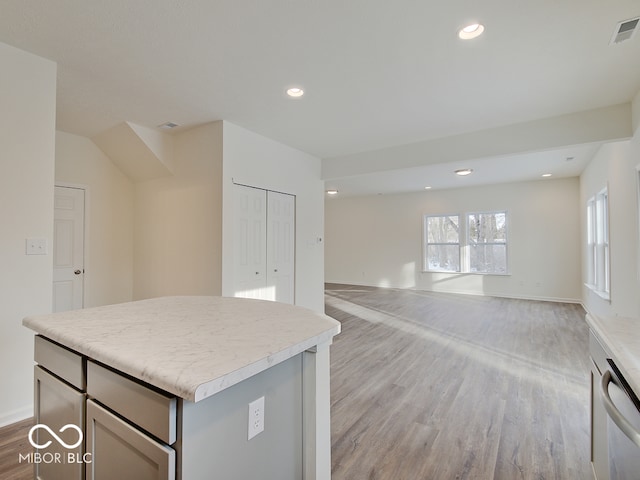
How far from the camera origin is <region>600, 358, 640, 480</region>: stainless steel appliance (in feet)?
2.95

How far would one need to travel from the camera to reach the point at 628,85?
9.18 feet

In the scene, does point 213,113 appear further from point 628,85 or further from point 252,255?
point 628,85

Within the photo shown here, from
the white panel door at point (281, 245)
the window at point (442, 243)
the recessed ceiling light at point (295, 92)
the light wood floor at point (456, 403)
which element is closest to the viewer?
the light wood floor at point (456, 403)

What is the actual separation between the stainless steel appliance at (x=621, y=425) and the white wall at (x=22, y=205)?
326cm

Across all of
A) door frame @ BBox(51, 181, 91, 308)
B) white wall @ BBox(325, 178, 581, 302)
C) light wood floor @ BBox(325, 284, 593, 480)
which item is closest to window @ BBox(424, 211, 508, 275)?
white wall @ BBox(325, 178, 581, 302)

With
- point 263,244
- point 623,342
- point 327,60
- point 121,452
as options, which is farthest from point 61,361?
point 263,244

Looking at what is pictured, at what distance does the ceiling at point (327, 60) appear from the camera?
1.89 m

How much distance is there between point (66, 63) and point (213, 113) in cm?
125

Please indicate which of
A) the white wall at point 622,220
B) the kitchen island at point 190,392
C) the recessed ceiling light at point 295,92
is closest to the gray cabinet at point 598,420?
the kitchen island at point 190,392

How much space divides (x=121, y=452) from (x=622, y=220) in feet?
16.2

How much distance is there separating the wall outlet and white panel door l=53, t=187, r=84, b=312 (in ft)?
13.5

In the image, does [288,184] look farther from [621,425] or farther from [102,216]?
[621,425]

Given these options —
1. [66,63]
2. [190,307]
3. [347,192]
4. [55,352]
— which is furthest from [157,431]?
[347,192]

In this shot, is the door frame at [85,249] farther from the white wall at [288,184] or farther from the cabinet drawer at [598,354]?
the cabinet drawer at [598,354]
